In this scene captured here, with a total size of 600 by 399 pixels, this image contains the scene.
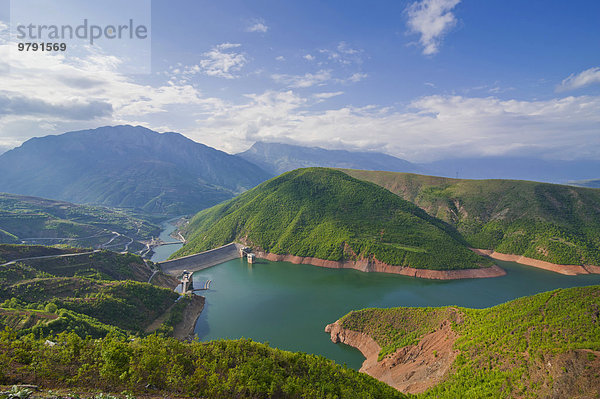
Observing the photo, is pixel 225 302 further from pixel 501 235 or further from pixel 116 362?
pixel 501 235

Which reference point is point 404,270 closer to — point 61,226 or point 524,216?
point 524,216

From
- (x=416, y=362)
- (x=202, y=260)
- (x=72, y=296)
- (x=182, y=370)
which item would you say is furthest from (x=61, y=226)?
(x=416, y=362)

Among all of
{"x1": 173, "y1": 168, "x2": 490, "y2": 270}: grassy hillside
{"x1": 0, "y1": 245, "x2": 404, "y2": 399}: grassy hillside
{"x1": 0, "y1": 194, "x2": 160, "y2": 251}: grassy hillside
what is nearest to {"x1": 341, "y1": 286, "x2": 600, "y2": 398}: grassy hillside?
{"x1": 0, "y1": 245, "x2": 404, "y2": 399}: grassy hillside

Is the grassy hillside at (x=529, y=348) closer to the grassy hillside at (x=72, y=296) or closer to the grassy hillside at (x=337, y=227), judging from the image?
the grassy hillside at (x=72, y=296)

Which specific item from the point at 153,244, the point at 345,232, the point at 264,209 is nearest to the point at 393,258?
the point at 345,232

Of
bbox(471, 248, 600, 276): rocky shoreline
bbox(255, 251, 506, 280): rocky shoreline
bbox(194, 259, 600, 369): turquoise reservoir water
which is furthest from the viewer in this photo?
bbox(471, 248, 600, 276): rocky shoreline

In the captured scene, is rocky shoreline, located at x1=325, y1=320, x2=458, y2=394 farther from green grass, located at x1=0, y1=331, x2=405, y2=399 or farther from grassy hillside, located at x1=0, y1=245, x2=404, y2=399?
grassy hillside, located at x1=0, y1=245, x2=404, y2=399

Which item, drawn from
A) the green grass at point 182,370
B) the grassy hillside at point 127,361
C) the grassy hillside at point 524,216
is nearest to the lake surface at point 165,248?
the grassy hillside at point 127,361
